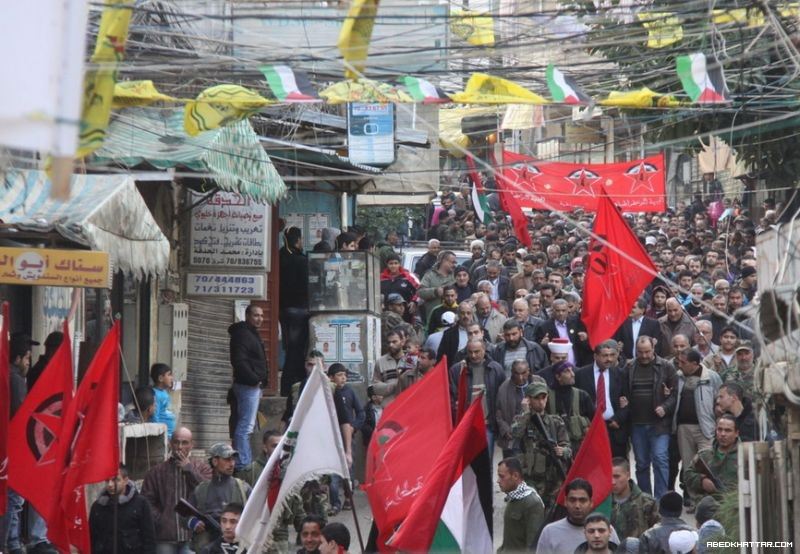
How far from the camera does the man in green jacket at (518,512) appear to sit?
13156 millimetres

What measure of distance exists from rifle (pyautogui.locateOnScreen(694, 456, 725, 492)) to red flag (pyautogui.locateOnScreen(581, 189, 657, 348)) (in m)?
1.43

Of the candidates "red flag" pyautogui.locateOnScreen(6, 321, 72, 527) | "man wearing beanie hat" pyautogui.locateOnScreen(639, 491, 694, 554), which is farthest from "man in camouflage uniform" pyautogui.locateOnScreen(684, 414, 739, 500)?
"red flag" pyautogui.locateOnScreen(6, 321, 72, 527)

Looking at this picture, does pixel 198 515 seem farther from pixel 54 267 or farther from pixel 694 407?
pixel 694 407

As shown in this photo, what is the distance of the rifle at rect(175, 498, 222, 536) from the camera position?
13391 mm

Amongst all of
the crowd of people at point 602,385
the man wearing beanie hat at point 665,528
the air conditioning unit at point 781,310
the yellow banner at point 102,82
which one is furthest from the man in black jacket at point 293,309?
the yellow banner at point 102,82

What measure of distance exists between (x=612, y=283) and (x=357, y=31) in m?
6.49

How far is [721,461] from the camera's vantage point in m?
14.2

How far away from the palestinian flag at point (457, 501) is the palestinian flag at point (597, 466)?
0.58 metres

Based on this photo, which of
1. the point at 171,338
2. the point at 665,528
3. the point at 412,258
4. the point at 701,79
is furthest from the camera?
the point at 412,258

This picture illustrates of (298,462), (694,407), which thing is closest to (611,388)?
(694,407)

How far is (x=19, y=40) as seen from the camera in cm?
727

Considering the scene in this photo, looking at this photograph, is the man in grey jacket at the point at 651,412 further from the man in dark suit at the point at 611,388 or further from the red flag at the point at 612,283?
the red flag at the point at 612,283

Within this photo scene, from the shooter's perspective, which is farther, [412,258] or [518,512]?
[412,258]

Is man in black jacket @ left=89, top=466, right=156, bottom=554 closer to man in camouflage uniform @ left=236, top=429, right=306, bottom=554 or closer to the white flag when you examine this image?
man in camouflage uniform @ left=236, top=429, right=306, bottom=554
